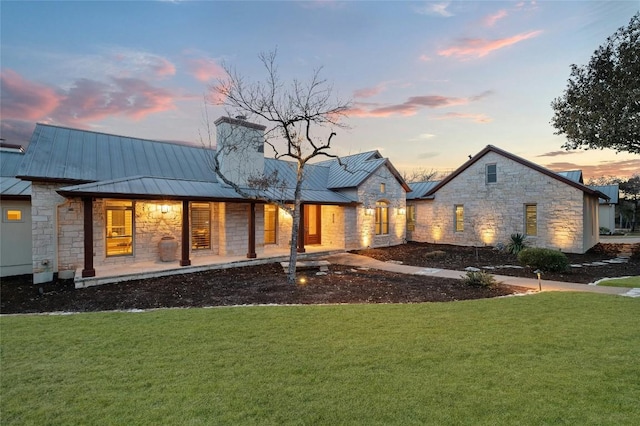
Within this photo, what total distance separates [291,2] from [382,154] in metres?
10.6

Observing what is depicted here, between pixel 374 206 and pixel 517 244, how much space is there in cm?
709

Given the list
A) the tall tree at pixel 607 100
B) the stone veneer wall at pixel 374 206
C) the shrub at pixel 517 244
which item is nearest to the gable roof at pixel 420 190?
the stone veneer wall at pixel 374 206

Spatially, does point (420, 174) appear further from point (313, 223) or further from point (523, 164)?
point (313, 223)

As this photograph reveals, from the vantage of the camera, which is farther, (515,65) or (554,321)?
(515,65)

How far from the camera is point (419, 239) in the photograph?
67.4 feet

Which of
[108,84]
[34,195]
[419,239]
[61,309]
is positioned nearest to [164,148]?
[108,84]

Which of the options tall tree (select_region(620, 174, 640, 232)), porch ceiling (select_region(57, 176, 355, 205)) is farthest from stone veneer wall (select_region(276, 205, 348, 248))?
tall tree (select_region(620, 174, 640, 232))

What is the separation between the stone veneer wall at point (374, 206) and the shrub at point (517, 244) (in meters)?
5.90

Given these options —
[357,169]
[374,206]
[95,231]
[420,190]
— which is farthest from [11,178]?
[420,190]

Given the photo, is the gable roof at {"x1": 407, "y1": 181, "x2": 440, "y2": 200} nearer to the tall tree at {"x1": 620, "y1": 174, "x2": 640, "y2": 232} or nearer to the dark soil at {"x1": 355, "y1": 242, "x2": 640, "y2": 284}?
the dark soil at {"x1": 355, "y1": 242, "x2": 640, "y2": 284}

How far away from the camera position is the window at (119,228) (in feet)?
35.8

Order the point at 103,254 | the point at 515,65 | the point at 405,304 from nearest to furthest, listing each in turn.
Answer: the point at 405,304 → the point at 103,254 → the point at 515,65

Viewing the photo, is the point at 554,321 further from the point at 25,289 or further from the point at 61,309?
the point at 25,289

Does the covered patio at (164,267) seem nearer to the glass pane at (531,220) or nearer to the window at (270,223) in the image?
the window at (270,223)
